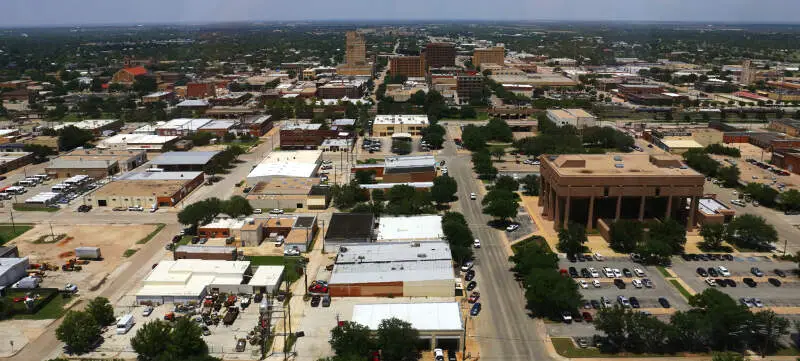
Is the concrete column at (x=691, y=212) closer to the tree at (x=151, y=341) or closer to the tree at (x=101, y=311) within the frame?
the tree at (x=151, y=341)

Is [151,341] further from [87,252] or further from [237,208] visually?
[237,208]

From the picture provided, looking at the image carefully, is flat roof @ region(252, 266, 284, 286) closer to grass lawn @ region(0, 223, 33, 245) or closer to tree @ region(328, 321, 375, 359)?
tree @ region(328, 321, 375, 359)

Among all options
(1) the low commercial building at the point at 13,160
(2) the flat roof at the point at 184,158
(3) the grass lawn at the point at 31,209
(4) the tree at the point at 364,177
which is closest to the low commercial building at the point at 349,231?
(4) the tree at the point at 364,177

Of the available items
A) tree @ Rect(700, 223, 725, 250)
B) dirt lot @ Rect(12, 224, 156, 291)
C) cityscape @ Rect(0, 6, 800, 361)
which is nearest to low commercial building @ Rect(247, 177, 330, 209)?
cityscape @ Rect(0, 6, 800, 361)

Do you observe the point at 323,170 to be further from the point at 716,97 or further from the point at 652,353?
the point at 716,97

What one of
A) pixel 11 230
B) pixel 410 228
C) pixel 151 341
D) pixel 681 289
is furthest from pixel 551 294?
pixel 11 230

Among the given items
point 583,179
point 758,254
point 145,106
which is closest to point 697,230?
point 758,254
